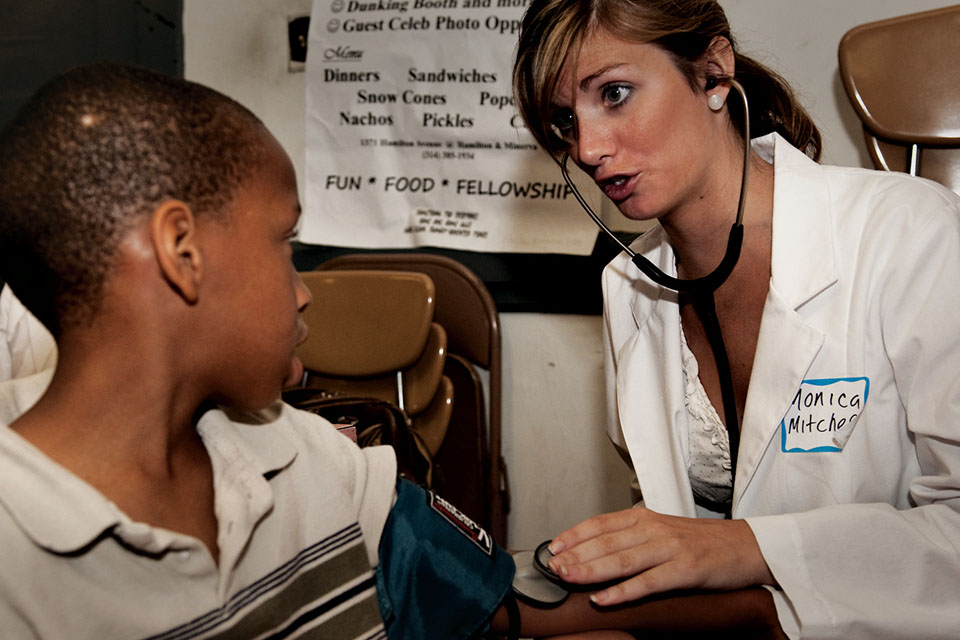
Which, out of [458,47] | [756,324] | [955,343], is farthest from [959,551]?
[458,47]

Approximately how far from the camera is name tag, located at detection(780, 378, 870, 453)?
1035mm

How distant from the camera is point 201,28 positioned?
7.79 feet

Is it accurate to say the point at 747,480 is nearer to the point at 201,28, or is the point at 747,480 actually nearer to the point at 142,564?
the point at 142,564

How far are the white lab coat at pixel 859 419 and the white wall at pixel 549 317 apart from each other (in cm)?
77

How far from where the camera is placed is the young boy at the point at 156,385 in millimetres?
609

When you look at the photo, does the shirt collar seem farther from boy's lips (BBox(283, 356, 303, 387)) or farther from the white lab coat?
the white lab coat

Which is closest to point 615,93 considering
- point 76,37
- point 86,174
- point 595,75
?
point 595,75

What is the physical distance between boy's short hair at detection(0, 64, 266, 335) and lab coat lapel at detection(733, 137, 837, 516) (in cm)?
79

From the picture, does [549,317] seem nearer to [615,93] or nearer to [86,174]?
[615,93]

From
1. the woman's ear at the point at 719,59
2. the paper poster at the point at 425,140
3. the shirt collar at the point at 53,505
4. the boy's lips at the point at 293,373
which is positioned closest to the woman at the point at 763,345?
the woman's ear at the point at 719,59

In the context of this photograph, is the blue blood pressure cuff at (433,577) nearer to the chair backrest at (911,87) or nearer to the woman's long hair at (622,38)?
the woman's long hair at (622,38)

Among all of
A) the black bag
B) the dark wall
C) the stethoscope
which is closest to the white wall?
the dark wall

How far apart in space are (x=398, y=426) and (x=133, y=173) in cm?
107

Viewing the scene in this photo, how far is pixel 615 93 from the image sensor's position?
3.69ft
